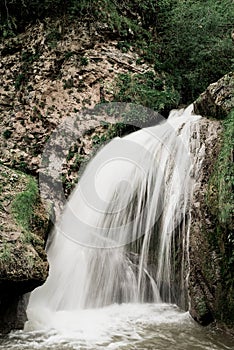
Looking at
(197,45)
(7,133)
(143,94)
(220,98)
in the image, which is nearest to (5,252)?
(220,98)

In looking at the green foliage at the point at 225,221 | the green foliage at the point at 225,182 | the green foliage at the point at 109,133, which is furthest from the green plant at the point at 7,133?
the green foliage at the point at 225,221

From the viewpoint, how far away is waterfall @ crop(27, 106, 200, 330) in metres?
5.47

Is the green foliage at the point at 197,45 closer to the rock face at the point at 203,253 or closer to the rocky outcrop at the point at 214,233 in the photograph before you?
the rocky outcrop at the point at 214,233

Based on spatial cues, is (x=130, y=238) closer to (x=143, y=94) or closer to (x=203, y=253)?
(x=203, y=253)

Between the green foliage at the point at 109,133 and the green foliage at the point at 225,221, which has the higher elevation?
the green foliage at the point at 109,133

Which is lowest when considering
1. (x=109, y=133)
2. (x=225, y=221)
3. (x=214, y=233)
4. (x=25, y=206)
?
(x=214, y=233)

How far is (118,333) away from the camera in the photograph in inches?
169

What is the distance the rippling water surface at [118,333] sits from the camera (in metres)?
3.86

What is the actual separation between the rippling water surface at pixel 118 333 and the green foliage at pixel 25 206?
116cm

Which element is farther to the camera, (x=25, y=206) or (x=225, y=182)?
(x=25, y=206)

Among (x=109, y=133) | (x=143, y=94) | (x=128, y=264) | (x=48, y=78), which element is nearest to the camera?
(x=128, y=264)

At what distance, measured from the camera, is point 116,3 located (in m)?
10.6

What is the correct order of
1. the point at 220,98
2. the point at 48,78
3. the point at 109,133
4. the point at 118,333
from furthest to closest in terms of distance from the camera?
1. the point at 48,78
2. the point at 109,133
3. the point at 220,98
4. the point at 118,333

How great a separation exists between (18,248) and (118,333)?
1419mm
